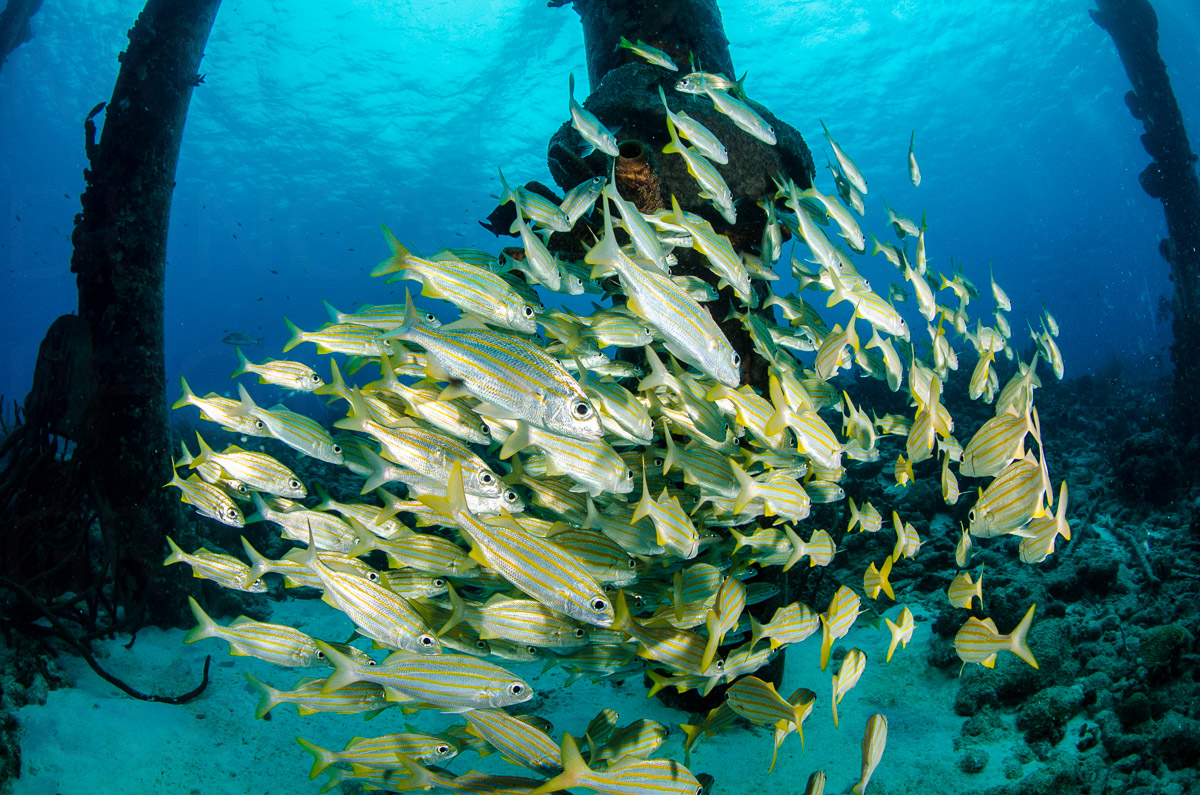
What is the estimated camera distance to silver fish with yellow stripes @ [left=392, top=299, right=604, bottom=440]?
7.26 feet

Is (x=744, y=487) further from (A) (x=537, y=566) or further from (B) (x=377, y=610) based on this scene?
(B) (x=377, y=610)

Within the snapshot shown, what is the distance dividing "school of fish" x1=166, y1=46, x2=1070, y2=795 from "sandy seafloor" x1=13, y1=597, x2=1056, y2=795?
1080 mm

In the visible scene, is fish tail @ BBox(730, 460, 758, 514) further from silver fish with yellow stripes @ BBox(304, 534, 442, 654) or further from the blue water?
the blue water

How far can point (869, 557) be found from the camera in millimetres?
6855

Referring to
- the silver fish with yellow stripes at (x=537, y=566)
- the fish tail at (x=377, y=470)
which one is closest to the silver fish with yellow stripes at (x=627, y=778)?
the silver fish with yellow stripes at (x=537, y=566)

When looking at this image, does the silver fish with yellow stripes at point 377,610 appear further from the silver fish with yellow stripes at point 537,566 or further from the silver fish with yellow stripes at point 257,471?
the silver fish with yellow stripes at point 257,471

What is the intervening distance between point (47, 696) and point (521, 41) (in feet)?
105

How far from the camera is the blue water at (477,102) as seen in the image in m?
27.4

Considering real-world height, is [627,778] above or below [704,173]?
below

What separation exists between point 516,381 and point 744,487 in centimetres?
148

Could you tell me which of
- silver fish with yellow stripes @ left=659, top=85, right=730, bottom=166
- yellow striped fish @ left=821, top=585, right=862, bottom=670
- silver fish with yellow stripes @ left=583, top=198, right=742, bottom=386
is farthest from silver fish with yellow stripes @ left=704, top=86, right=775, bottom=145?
yellow striped fish @ left=821, top=585, right=862, bottom=670

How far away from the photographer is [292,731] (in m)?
4.32

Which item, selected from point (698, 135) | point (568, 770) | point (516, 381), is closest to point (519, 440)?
point (516, 381)

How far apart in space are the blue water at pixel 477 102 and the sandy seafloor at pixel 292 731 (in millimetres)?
19619
